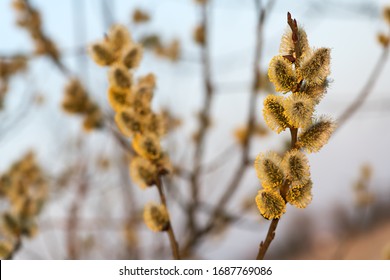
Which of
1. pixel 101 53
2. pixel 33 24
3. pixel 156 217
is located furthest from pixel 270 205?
pixel 33 24

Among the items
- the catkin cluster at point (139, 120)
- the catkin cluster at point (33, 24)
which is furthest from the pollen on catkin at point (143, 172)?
the catkin cluster at point (33, 24)

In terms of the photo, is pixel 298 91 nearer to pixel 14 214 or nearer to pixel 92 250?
pixel 14 214

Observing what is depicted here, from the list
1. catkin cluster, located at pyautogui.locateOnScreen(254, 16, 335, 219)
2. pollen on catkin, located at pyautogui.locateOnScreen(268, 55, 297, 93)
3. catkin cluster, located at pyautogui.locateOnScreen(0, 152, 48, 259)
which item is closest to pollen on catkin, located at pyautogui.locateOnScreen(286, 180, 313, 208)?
catkin cluster, located at pyautogui.locateOnScreen(254, 16, 335, 219)

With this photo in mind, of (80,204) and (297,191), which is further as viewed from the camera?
(80,204)

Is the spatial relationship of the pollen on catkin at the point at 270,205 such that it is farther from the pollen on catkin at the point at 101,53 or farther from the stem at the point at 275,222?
the pollen on catkin at the point at 101,53

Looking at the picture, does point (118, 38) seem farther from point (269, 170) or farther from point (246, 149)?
point (246, 149)
